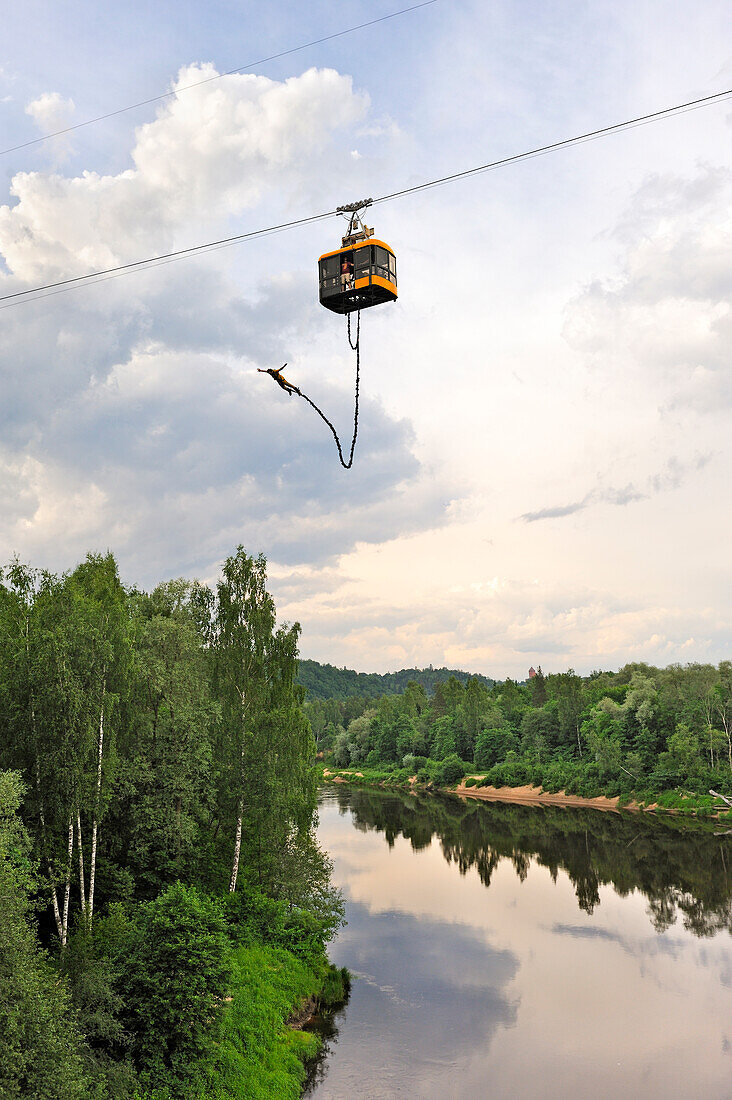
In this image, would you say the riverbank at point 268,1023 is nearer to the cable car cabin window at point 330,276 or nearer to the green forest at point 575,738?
the cable car cabin window at point 330,276

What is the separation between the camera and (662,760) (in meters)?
78.9

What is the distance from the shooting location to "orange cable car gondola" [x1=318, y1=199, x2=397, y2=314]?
70.9ft

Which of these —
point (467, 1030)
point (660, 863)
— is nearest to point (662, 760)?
point (660, 863)

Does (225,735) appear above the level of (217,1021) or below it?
above

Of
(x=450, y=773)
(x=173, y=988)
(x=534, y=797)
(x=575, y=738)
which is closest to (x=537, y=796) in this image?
(x=534, y=797)

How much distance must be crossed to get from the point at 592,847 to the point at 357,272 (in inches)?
2187

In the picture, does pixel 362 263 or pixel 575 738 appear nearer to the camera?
pixel 362 263

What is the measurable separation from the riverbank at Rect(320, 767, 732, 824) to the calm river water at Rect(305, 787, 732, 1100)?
6543 millimetres

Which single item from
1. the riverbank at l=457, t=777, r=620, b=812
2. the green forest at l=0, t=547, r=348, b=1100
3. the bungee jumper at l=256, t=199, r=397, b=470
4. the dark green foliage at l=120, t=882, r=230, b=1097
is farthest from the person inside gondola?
the riverbank at l=457, t=777, r=620, b=812

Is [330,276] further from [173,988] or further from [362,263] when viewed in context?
[173,988]

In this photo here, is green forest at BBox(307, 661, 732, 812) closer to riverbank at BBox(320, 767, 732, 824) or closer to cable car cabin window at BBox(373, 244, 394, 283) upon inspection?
riverbank at BBox(320, 767, 732, 824)

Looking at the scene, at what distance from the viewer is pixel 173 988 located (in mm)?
20344

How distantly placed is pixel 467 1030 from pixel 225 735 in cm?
1535

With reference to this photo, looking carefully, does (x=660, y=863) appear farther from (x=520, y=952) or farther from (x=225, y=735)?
(x=225, y=735)
